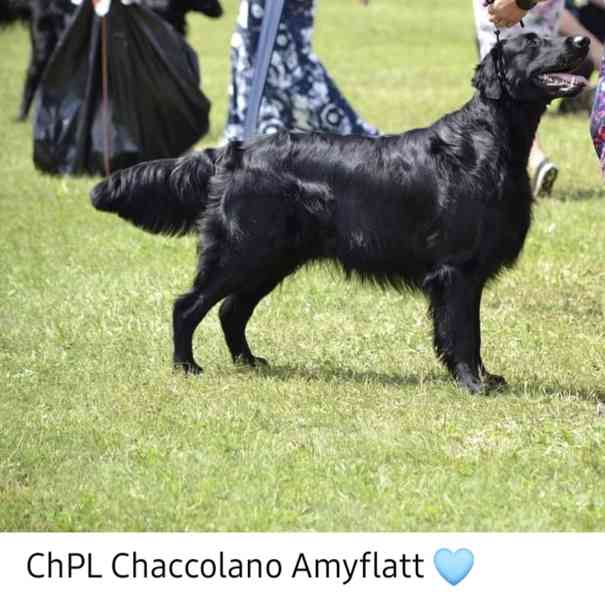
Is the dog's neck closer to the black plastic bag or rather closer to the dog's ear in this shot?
the dog's ear

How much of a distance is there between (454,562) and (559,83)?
7.53ft

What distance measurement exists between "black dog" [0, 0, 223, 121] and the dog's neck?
243 inches

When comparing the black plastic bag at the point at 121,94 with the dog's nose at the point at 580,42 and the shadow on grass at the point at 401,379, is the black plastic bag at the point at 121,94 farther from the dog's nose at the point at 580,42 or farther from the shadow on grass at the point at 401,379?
the dog's nose at the point at 580,42

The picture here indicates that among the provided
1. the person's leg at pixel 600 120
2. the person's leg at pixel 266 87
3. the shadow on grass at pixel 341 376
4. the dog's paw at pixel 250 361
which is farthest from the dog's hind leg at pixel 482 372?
the person's leg at pixel 266 87

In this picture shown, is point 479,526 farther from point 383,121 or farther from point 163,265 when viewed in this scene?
point 383,121

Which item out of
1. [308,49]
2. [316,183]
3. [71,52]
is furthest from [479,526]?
[71,52]

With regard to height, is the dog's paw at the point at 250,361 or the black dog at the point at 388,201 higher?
the black dog at the point at 388,201

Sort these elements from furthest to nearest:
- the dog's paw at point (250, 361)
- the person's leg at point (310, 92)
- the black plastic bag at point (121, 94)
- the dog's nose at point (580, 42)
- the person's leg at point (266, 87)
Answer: the black plastic bag at point (121, 94) < the person's leg at point (310, 92) < the person's leg at point (266, 87) < the dog's paw at point (250, 361) < the dog's nose at point (580, 42)

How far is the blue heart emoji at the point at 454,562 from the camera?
12.1 ft

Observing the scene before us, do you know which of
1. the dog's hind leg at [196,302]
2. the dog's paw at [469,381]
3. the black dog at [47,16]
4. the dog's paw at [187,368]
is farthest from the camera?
the black dog at [47,16]

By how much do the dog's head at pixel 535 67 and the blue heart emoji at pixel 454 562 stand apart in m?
2.21

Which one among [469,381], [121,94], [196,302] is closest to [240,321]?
[196,302]

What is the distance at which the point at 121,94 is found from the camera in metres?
10.3

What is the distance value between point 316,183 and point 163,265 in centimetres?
249
